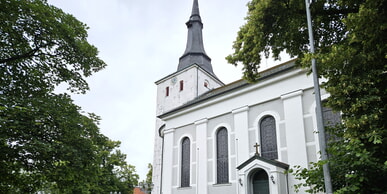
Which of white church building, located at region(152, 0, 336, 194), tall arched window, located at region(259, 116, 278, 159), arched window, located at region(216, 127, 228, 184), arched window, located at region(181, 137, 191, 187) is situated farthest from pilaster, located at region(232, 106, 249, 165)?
arched window, located at region(181, 137, 191, 187)

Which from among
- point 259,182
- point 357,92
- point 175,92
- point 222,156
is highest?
point 175,92

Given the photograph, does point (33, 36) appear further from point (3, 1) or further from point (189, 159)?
point (189, 159)

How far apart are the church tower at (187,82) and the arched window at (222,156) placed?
24.8ft

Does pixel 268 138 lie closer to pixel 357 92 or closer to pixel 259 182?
pixel 259 182

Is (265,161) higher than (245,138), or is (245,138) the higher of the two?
(245,138)

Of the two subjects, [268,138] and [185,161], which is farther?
[185,161]

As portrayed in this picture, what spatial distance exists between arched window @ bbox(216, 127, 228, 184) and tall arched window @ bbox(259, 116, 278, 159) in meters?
2.60

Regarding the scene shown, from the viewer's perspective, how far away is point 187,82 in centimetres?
2580

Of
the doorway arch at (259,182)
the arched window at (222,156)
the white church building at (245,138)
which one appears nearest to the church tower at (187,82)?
the white church building at (245,138)

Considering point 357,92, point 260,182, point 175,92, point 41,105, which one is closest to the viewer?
point 357,92

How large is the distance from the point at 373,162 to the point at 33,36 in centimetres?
941

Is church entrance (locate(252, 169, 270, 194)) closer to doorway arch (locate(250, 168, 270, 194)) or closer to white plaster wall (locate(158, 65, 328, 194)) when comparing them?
doorway arch (locate(250, 168, 270, 194))

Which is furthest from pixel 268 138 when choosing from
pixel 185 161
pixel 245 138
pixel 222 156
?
pixel 185 161

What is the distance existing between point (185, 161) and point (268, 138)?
6.61 meters
